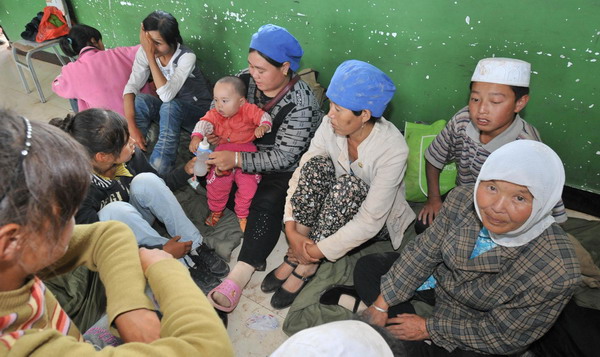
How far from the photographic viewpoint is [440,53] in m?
2.55

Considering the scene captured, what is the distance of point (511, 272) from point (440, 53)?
4.98 ft

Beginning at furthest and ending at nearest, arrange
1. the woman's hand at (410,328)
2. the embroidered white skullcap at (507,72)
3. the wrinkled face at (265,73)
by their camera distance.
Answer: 1. the wrinkled face at (265,73)
2. the embroidered white skullcap at (507,72)
3. the woman's hand at (410,328)

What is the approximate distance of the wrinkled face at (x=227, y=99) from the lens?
97.7 inches

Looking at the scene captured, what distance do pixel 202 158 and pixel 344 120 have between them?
977mm

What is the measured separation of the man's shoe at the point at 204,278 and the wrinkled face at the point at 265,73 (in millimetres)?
1125

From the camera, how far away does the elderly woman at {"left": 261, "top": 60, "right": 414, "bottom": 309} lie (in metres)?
2.01

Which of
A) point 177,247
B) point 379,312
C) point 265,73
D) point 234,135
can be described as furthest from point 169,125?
point 379,312

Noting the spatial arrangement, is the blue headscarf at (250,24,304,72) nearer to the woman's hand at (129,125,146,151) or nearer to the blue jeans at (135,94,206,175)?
the blue jeans at (135,94,206,175)

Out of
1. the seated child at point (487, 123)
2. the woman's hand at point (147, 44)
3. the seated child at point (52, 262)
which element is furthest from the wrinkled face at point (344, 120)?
the woman's hand at point (147, 44)

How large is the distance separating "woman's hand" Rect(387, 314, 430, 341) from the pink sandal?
2.75ft

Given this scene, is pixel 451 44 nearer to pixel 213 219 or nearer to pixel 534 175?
pixel 534 175

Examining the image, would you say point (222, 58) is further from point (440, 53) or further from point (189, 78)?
point (440, 53)

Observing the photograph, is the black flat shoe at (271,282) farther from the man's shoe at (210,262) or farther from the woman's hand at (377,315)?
the woman's hand at (377,315)

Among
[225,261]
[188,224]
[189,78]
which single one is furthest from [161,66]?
[225,261]
